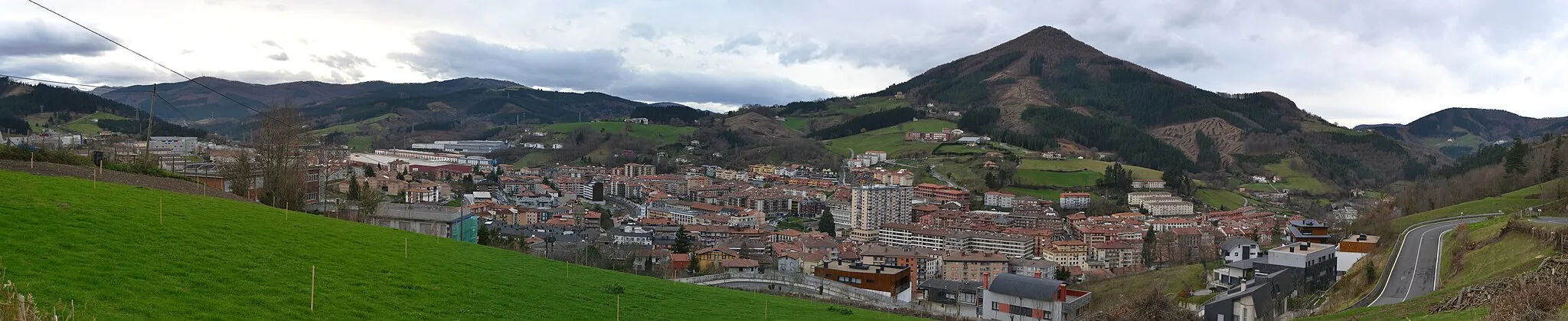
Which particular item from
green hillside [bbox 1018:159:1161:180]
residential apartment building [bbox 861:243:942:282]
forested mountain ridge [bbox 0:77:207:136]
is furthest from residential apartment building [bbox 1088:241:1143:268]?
forested mountain ridge [bbox 0:77:207:136]

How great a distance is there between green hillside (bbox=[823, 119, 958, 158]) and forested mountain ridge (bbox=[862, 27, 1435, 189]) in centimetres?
579

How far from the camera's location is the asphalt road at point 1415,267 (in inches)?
648

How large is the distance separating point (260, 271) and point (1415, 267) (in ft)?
→ 76.6

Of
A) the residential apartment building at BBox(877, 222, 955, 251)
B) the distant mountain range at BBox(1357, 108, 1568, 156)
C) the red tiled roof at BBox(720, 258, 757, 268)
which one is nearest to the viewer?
the red tiled roof at BBox(720, 258, 757, 268)

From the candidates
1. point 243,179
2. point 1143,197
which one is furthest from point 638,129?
point 243,179

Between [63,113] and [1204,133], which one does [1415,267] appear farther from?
[1204,133]

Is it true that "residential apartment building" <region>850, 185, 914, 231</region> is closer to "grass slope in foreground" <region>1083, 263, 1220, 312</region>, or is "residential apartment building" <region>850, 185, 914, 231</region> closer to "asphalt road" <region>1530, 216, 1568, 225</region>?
"grass slope in foreground" <region>1083, 263, 1220, 312</region>

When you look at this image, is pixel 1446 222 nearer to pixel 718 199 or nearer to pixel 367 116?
pixel 718 199

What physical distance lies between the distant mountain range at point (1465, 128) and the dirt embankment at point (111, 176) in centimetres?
19188

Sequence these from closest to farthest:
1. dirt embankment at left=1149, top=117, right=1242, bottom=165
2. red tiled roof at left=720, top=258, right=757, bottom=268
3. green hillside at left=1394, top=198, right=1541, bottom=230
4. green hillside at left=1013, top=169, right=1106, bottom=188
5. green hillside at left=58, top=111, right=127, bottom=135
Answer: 1. green hillside at left=1394, top=198, right=1541, bottom=230
2. red tiled roof at left=720, top=258, right=757, bottom=268
3. green hillside at left=58, top=111, right=127, bottom=135
4. green hillside at left=1013, top=169, right=1106, bottom=188
5. dirt embankment at left=1149, top=117, right=1242, bottom=165

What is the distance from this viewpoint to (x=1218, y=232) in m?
47.8

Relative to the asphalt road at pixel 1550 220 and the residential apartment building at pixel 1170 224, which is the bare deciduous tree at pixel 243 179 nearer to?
the asphalt road at pixel 1550 220

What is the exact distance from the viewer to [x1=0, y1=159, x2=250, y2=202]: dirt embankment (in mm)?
14719

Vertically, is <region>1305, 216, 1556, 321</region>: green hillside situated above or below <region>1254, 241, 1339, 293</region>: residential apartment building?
above
